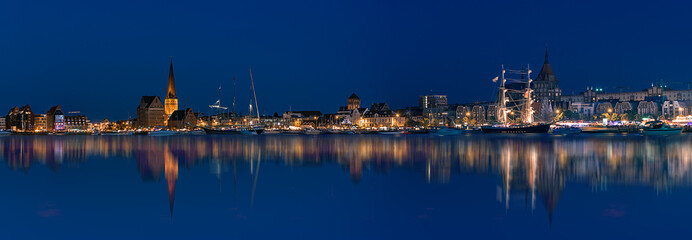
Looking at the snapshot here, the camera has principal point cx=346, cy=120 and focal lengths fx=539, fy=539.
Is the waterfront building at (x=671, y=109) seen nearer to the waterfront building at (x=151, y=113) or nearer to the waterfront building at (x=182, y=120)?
the waterfront building at (x=182, y=120)

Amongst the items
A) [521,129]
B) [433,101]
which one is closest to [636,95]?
[433,101]

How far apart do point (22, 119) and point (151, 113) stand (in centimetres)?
5104

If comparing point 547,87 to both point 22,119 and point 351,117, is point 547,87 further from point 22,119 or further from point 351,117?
point 22,119

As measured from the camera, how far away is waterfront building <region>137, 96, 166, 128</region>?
579 feet

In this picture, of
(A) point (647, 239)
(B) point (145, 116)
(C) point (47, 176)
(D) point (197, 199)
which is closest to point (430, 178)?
(D) point (197, 199)

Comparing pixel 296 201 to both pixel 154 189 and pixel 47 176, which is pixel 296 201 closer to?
pixel 154 189

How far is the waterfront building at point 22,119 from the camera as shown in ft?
620

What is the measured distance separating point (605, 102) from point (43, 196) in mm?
169333

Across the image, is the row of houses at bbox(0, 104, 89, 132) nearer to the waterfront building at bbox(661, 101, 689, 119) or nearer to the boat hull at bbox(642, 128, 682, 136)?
the boat hull at bbox(642, 128, 682, 136)

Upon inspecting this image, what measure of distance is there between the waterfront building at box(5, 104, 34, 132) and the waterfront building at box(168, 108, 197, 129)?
59.0 m

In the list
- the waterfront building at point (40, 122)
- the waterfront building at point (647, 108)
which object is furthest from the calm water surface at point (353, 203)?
the waterfront building at point (40, 122)

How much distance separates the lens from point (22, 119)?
619ft

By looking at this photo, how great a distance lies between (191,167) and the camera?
27.3m

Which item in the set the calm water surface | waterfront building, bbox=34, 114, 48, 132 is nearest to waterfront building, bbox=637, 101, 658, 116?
the calm water surface
